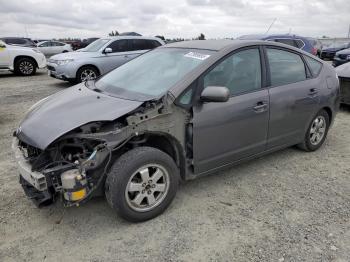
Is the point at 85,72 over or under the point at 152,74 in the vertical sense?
under

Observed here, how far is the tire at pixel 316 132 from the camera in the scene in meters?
4.57

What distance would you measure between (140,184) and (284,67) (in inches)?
92.4

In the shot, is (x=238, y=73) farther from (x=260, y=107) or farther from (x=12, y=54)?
(x=12, y=54)

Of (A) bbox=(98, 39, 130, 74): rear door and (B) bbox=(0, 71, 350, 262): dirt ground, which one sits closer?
(B) bbox=(0, 71, 350, 262): dirt ground

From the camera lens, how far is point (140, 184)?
297cm

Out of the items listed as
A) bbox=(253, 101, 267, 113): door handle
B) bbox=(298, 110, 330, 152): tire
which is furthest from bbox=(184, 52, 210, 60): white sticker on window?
bbox=(298, 110, 330, 152): tire

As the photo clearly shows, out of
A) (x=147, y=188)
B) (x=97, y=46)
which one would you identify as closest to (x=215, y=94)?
(x=147, y=188)

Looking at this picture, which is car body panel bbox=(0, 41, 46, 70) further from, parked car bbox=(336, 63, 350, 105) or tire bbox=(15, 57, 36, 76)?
parked car bbox=(336, 63, 350, 105)

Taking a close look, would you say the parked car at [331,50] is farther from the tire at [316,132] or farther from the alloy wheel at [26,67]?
the tire at [316,132]

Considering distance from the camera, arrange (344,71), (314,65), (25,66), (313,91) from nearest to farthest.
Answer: (313,91), (314,65), (344,71), (25,66)

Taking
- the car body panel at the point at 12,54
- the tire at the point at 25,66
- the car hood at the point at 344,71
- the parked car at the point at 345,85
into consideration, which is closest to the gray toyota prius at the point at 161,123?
the parked car at the point at 345,85

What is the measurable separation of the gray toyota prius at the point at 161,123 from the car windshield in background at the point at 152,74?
0.01 meters

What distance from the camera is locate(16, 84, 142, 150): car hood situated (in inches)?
110

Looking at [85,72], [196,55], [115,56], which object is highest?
[196,55]
